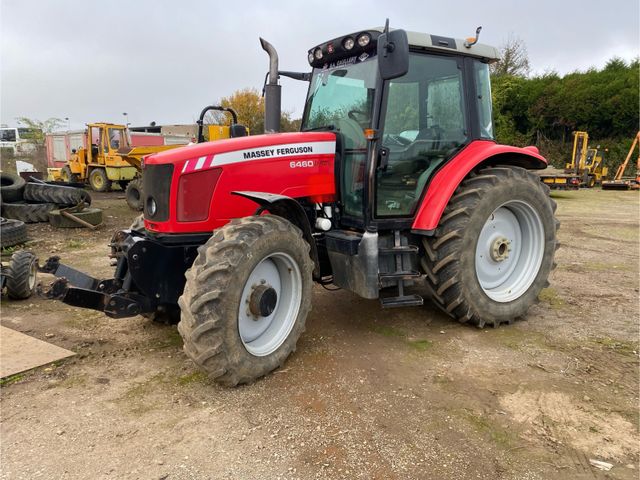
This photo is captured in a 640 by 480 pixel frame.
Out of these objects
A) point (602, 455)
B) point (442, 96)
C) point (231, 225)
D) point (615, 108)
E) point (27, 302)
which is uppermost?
point (615, 108)

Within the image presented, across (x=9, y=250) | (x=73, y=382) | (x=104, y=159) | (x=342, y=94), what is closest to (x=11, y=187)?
(x=9, y=250)

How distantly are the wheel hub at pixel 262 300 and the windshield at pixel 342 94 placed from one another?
151 centimetres

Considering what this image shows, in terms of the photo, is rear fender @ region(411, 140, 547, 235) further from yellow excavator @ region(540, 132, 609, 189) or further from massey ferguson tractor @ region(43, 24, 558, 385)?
yellow excavator @ region(540, 132, 609, 189)

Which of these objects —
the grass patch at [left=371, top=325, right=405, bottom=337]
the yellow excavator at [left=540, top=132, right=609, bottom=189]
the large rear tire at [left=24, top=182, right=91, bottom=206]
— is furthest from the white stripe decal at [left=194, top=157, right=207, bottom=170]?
the yellow excavator at [left=540, top=132, right=609, bottom=189]

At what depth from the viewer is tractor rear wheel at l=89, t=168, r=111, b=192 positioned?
17.2 m

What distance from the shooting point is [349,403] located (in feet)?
9.66

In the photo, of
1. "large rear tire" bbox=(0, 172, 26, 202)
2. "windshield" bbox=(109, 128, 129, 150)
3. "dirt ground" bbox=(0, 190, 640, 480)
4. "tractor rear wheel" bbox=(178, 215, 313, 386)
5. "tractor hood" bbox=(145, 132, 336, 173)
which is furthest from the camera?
"windshield" bbox=(109, 128, 129, 150)

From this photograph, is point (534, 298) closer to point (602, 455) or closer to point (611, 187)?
point (602, 455)

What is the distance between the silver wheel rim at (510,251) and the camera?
14.0ft

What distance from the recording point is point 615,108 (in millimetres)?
22422

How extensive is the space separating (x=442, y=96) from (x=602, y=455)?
2805 millimetres

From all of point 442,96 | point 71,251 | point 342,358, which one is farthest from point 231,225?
point 71,251

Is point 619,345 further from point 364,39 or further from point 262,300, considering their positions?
point 364,39

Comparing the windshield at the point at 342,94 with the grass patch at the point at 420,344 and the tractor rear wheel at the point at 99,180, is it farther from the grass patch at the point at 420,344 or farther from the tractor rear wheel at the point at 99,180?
the tractor rear wheel at the point at 99,180
